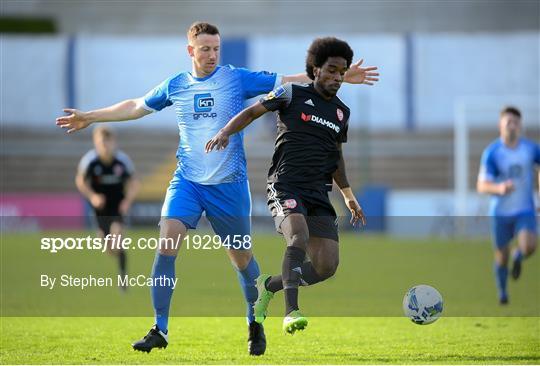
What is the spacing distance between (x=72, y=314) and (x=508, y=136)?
5682 millimetres

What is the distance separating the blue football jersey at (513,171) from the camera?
12766mm

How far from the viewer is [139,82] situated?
3438 centimetres

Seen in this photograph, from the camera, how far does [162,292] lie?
7.76 m

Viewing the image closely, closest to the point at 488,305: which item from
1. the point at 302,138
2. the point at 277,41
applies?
the point at 302,138

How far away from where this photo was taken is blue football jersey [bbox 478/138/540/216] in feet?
41.9

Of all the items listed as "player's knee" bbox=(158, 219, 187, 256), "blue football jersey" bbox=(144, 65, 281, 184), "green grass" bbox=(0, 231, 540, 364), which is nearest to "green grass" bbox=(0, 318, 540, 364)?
"green grass" bbox=(0, 231, 540, 364)

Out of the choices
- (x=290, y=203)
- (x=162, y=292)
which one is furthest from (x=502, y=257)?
(x=162, y=292)

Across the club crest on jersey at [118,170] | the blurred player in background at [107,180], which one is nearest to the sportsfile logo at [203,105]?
the blurred player in background at [107,180]

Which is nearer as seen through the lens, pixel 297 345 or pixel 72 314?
pixel 297 345

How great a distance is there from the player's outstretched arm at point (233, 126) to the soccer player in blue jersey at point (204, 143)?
1.68 ft

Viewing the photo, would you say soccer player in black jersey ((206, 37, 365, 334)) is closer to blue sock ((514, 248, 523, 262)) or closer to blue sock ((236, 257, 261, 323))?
blue sock ((236, 257, 261, 323))

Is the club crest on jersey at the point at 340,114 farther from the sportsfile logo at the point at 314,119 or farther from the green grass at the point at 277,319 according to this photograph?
the green grass at the point at 277,319

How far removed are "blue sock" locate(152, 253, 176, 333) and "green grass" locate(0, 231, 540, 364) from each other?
274 millimetres

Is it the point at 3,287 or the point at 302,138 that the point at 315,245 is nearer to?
the point at 302,138
